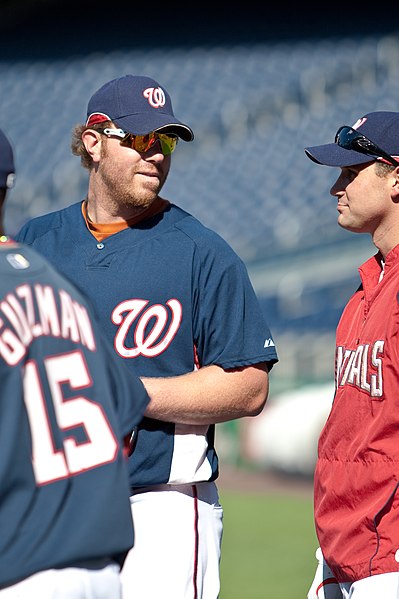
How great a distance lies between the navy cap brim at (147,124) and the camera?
11.2 feet

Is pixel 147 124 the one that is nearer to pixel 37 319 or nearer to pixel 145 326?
pixel 145 326

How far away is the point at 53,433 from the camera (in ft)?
7.08

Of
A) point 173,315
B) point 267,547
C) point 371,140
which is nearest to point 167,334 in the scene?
point 173,315

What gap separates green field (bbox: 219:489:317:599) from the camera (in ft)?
20.0

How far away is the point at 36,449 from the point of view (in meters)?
2.14

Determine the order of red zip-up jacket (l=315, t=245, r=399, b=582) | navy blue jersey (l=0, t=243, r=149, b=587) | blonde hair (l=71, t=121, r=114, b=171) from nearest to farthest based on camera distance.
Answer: navy blue jersey (l=0, t=243, r=149, b=587) < red zip-up jacket (l=315, t=245, r=399, b=582) < blonde hair (l=71, t=121, r=114, b=171)

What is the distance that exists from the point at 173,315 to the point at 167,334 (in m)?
0.06

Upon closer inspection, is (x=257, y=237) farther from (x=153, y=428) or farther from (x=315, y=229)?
(x=153, y=428)

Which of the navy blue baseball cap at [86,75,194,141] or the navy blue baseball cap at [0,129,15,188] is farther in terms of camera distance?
the navy blue baseball cap at [86,75,194,141]

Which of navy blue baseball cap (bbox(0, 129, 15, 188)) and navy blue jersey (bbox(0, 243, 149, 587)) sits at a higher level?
navy blue baseball cap (bbox(0, 129, 15, 188))

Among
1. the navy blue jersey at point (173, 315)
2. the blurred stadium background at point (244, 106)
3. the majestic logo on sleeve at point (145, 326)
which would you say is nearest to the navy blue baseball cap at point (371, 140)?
the navy blue jersey at point (173, 315)

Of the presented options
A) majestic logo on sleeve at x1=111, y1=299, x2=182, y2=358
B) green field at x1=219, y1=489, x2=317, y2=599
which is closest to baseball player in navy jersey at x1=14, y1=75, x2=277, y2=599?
majestic logo on sleeve at x1=111, y1=299, x2=182, y2=358

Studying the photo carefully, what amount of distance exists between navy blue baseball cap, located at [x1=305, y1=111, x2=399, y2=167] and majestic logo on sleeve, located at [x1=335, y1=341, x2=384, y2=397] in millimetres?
580

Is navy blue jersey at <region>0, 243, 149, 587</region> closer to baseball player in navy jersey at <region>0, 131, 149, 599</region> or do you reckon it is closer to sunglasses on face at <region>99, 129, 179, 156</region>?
baseball player in navy jersey at <region>0, 131, 149, 599</region>
